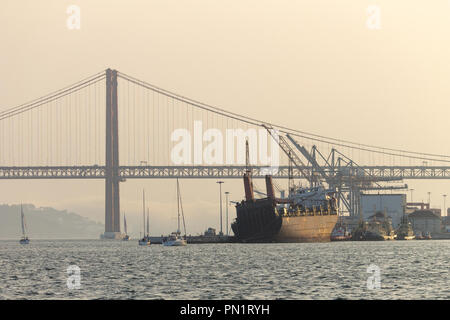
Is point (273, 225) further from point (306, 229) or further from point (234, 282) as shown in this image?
point (234, 282)

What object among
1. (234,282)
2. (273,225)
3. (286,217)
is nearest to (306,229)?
(286,217)

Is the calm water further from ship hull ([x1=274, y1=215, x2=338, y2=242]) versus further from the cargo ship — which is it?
the cargo ship

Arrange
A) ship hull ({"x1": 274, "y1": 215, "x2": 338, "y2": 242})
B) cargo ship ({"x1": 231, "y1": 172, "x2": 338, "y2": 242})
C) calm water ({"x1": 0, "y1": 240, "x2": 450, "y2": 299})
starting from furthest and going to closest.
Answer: cargo ship ({"x1": 231, "y1": 172, "x2": 338, "y2": 242}) < ship hull ({"x1": 274, "y1": 215, "x2": 338, "y2": 242}) < calm water ({"x1": 0, "y1": 240, "x2": 450, "y2": 299})

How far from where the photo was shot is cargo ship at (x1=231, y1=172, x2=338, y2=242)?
468ft

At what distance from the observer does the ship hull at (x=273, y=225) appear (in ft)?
466

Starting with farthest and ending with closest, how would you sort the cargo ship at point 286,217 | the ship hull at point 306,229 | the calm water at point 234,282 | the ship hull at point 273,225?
the cargo ship at point 286,217 → the ship hull at point 273,225 → the ship hull at point 306,229 → the calm water at point 234,282

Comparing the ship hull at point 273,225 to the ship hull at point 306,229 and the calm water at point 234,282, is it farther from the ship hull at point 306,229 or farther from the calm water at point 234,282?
the calm water at point 234,282

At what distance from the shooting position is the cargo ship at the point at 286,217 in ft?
468

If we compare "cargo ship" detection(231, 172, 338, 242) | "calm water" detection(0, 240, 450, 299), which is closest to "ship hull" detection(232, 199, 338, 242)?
"cargo ship" detection(231, 172, 338, 242)

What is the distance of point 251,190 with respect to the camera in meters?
162

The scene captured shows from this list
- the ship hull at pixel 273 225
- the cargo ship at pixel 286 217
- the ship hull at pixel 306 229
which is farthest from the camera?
the cargo ship at pixel 286 217

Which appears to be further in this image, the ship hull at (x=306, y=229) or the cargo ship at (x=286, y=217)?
the cargo ship at (x=286, y=217)

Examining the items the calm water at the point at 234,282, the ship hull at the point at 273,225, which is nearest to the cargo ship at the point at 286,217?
the ship hull at the point at 273,225
